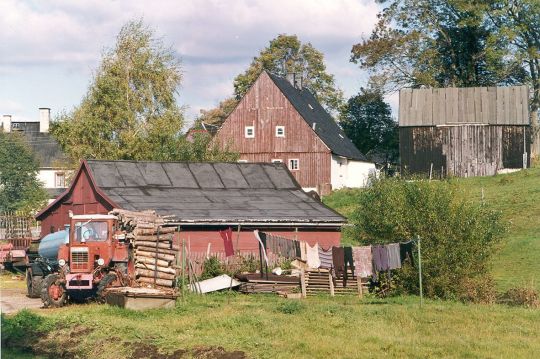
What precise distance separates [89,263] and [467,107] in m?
44.5

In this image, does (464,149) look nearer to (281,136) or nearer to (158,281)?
(281,136)

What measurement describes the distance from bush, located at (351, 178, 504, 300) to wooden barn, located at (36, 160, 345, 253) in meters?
6.99

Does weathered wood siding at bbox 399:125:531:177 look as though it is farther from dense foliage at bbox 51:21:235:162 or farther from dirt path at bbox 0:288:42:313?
dirt path at bbox 0:288:42:313

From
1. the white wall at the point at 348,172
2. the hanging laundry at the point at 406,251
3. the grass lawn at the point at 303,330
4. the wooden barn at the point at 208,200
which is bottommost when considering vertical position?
the grass lawn at the point at 303,330

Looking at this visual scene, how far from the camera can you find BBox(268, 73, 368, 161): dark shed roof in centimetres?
7225

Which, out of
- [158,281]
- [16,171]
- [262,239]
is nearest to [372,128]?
[16,171]

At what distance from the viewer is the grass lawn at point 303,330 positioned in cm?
2177

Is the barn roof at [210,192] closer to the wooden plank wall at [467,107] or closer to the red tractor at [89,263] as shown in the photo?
the red tractor at [89,263]

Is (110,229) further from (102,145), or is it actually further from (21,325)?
(102,145)

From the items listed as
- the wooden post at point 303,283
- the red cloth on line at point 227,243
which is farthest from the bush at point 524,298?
the red cloth on line at point 227,243

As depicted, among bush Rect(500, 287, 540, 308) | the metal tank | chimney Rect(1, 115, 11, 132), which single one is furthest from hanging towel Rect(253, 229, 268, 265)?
chimney Rect(1, 115, 11, 132)

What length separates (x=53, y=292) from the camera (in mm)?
31828

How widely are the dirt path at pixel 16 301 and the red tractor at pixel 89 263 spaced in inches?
38.3

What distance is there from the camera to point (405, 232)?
32406 mm
